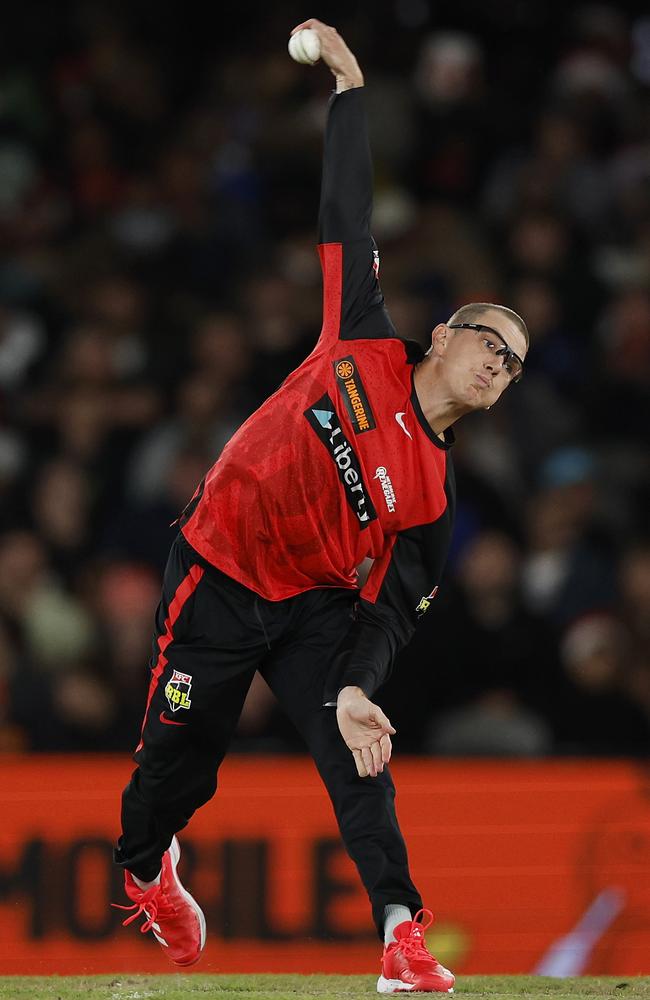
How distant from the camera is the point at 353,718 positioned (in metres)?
4.43

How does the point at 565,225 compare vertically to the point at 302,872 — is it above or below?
above

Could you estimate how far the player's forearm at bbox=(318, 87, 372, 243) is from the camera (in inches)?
195

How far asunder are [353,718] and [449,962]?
233cm

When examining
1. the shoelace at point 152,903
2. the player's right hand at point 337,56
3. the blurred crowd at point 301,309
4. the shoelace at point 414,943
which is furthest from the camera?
the blurred crowd at point 301,309

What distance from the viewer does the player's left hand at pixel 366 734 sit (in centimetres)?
440

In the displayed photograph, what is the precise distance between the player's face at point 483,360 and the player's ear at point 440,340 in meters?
0.01

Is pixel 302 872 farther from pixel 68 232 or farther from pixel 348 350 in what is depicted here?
pixel 68 232

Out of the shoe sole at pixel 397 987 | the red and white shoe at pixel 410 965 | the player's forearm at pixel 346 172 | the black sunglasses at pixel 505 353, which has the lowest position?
the shoe sole at pixel 397 987

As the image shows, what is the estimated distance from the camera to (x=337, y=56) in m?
4.94

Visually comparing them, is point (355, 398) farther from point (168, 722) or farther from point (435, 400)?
point (168, 722)

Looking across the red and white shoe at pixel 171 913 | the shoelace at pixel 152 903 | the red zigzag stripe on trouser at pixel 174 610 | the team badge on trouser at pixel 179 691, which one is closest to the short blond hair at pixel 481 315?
the red zigzag stripe on trouser at pixel 174 610

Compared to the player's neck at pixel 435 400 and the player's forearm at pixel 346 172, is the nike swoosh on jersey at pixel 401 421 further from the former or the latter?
the player's forearm at pixel 346 172

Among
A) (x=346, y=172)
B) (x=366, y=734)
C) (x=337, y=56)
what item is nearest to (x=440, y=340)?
(x=346, y=172)

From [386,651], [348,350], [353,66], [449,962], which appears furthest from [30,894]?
[353,66]
